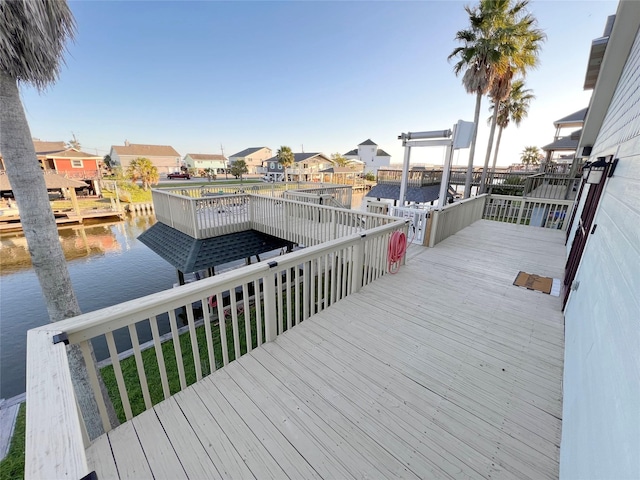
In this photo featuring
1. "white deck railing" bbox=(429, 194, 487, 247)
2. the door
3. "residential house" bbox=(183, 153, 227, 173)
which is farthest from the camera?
"residential house" bbox=(183, 153, 227, 173)

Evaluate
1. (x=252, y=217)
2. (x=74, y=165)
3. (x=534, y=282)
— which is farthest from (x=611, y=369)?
(x=74, y=165)

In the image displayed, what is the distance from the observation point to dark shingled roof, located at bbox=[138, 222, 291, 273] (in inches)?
261

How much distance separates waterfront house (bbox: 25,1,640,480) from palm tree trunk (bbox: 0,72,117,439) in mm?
1681

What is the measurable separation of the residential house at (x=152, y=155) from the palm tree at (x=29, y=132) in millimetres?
57219

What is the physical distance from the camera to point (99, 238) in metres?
16.5

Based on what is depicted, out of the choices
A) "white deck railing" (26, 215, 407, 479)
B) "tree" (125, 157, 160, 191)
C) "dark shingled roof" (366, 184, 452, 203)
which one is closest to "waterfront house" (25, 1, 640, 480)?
"white deck railing" (26, 215, 407, 479)

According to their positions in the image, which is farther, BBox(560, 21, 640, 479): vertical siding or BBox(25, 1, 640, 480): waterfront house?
BBox(25, 1, 640, 480): waterfront house

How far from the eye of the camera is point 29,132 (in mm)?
2680

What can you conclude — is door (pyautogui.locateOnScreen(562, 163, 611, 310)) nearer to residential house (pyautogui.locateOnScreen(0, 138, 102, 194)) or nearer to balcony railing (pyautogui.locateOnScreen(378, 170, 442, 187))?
balcony railing (pyautogui.locateOnScreen(378, 170, 442, 187))

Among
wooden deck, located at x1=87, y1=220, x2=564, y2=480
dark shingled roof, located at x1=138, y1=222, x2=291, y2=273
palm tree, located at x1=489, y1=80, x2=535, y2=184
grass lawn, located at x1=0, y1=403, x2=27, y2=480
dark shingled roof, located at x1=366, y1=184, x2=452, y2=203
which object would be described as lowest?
grass lawn, located at x1=0, y1=403, x2=27, y2=480

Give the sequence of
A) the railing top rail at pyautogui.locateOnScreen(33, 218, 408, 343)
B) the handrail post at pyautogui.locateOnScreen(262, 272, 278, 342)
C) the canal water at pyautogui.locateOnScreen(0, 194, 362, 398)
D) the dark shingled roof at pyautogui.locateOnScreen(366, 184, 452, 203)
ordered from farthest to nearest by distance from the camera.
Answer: the dark shingled roof at pyautogui.locateOnScreen(366, 184, 452, 203), the canal water at pyautogui.locateOnScreen(0, 194, 362, 398), the handrail post at pyautogui.locateOnScreen(262, 272, 278, 342), the railing top rail at pyautogui.locateOnScreen(33, 218, 408, 343)

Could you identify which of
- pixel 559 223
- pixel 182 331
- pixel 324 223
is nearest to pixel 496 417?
pixel 324 223

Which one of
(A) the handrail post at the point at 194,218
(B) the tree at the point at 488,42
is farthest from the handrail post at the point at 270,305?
(B) the tree at the point at 488,42

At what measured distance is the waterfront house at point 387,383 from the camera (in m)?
1.11
